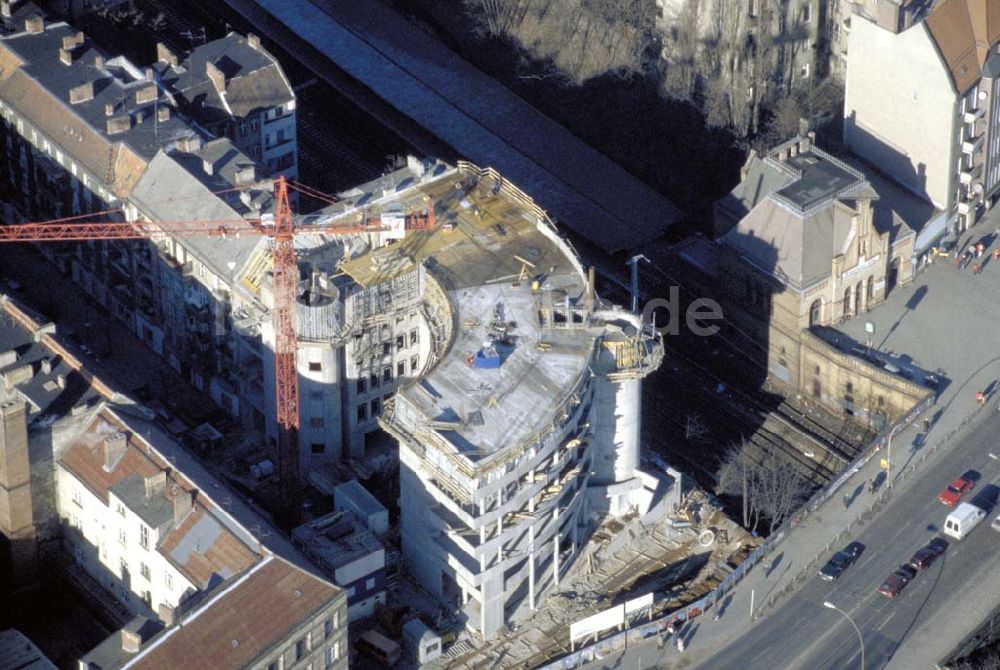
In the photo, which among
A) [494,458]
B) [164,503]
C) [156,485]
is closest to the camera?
[494,458]

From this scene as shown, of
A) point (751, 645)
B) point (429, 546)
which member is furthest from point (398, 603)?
point (751, 645)

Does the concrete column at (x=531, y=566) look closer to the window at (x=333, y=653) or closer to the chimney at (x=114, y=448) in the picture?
the window at (x=333, y=653)

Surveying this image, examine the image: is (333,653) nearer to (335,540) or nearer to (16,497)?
(335,540)

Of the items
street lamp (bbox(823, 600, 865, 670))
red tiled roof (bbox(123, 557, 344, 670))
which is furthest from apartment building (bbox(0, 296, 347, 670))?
street lamp (bbox(823, 600, 865, 670))

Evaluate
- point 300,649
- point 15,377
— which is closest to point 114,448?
point 15,377

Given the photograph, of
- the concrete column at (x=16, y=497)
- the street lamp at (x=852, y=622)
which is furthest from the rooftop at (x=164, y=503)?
the street lamp at (x=852, y=622)

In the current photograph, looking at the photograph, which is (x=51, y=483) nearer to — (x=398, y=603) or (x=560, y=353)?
(x=398, y=603)
